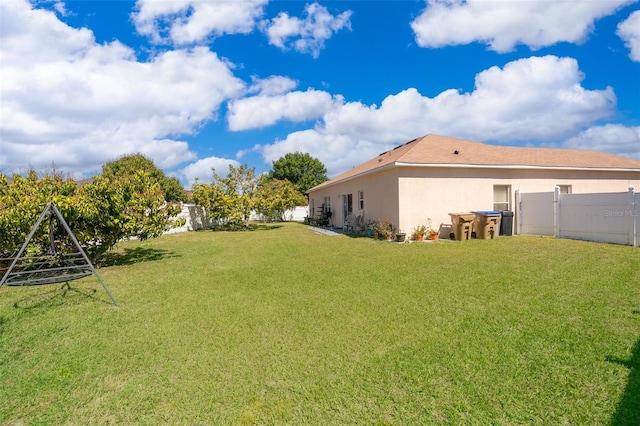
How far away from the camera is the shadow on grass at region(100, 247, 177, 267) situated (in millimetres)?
10078

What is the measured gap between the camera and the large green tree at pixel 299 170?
44.4 meters

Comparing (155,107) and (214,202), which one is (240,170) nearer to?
(214,202)

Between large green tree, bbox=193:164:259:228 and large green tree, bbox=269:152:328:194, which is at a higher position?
large green tree, bbox=269:152:328:194

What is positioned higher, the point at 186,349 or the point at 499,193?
the point at 499,193

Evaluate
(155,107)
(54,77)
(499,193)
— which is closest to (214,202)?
(155,107)

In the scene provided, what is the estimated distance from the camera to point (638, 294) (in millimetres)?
5152

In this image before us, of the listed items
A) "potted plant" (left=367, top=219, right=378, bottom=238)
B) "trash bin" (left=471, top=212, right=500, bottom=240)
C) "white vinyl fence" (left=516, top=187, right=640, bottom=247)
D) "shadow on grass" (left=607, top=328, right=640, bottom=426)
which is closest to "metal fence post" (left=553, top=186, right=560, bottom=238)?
"white vinyl fence" (left=516, top=187, right=640, bottom=247)

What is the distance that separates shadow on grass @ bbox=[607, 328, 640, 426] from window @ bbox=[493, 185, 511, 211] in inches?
465

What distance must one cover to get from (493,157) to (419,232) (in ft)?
17.1

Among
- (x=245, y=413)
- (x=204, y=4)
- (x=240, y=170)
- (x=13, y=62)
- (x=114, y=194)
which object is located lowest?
(x=245, y=413)

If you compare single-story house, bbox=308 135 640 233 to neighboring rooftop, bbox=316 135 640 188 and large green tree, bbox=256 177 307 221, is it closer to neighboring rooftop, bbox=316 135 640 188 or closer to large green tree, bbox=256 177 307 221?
neighboring rooftop, bbox=316 135 640 188

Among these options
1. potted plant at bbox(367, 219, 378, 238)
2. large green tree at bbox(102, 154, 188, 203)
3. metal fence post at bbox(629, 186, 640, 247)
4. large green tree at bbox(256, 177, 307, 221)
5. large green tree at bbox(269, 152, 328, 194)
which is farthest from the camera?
large green tree at bbox(269, 152, 328, 194)

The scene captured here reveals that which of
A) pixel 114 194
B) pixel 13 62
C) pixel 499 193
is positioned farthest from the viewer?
pixel 499 193

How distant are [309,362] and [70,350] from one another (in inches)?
114
